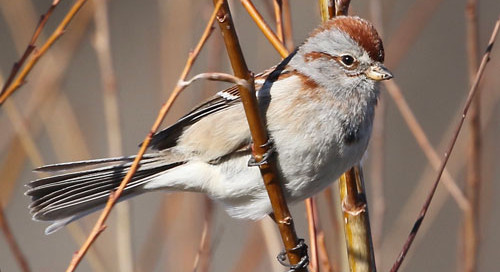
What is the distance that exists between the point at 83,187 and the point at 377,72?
1044 mm

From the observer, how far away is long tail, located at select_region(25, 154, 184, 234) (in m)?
2.49

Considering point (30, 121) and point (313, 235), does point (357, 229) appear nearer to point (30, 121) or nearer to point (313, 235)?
point (313, 235)

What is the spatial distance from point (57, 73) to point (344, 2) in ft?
3.73

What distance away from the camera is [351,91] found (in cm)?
254

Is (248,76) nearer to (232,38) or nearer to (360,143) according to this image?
(232,38)

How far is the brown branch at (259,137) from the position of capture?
1787 mm

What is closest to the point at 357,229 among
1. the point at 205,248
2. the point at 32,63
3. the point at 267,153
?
the point at 267,153

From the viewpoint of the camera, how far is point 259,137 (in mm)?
2037

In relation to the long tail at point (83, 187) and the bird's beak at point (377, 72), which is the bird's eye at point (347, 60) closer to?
the bird's beak at point (377, 72)

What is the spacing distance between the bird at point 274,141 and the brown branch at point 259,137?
0.14 metres

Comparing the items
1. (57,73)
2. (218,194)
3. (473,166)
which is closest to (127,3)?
(57,73)

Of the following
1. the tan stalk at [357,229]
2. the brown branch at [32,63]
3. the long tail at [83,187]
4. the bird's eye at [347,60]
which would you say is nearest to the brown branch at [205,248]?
the long tail at [83,187]

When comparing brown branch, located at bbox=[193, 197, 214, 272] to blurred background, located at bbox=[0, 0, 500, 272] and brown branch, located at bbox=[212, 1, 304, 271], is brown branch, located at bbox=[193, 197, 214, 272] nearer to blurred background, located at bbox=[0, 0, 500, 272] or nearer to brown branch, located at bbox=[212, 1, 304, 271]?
brown branch, located at bbox=[212, 1, 304, 271]

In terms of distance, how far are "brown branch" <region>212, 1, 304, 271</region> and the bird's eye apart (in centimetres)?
44
